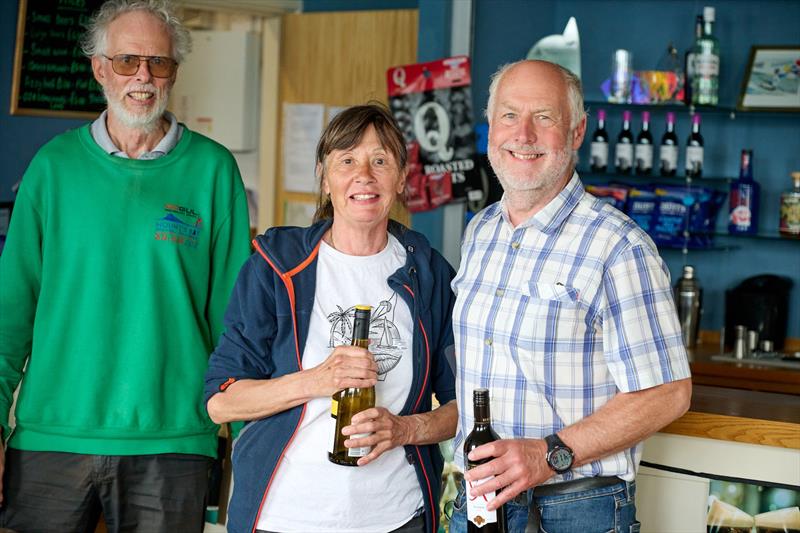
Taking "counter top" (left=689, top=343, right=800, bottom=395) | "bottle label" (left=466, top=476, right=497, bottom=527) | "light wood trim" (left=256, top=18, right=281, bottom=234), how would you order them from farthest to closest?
1. "light wood trim" (left=256, top=18, right=281, bottom=234)
2. "counter top" (left=689, top=343, right=800, bottom=395)
3. "bottle label" (left=466, top=476, right=497, bottom=527)

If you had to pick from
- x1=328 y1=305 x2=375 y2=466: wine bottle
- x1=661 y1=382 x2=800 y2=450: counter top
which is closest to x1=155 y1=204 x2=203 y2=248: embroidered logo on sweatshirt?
x1=328 y1=305 x2=375 y2=466: wine bottle

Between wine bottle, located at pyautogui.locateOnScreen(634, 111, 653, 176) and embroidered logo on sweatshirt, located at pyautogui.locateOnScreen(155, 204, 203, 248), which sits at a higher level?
wine bottle, located at pyautogui.locateOnScreen(634, 111, 653, 176)

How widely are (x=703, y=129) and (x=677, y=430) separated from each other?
281 cm

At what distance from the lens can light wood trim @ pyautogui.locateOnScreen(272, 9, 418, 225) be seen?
17.4 ft

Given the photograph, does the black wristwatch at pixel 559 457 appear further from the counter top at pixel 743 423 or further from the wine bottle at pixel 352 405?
the counter top at pixel 743 423

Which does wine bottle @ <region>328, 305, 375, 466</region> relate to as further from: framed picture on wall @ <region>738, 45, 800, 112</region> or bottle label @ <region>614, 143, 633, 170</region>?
framed picture on wall @ <region>738, 45, 800, 112</region>

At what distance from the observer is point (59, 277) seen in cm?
226

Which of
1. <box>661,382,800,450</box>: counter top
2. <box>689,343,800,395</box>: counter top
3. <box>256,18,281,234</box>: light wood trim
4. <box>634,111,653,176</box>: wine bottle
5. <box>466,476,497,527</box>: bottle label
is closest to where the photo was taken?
<box>466,476,497,527</box>: bottle label

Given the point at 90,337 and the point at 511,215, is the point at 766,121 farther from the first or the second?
the point at 90,337

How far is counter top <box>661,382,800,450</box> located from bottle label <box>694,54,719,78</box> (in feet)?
7.90

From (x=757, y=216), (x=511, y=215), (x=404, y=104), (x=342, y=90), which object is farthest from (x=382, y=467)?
(x=342, y=90)

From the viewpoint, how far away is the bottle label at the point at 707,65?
15.2ft

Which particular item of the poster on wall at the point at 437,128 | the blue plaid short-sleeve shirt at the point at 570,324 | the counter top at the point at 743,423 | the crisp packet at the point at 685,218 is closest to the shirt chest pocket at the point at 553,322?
the blue plaid short-sleeve shirt at the point at 570,324

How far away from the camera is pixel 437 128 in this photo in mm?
4719
